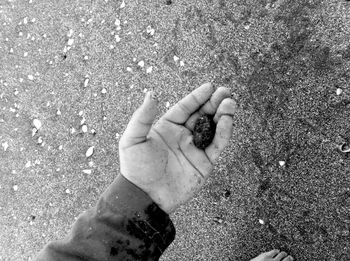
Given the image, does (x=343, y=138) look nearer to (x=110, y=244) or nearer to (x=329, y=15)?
(x=329, y=15)

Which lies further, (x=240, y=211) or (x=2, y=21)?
(x=2, y=21)

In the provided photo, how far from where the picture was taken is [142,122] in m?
1.63

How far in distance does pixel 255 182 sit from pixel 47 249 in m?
1.13

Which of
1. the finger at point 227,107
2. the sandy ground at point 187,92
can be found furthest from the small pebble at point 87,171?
the finger at point 227,107

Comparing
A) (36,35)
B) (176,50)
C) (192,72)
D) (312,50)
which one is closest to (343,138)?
(312,50)

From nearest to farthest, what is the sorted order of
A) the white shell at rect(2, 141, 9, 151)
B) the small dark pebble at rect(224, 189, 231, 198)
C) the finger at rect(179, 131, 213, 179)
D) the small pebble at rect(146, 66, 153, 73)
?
the finger at rect(179, 131, 213, 179) → the small dark pebble at rect(224, 189, 231, 198) → the small pebble at rect(146, 66, 153, 73) → the white shell at rect(2, 141, 9, 151)

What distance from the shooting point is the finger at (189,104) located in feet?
5.84

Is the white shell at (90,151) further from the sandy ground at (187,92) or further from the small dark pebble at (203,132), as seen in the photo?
the small dark pebble at (203,132)

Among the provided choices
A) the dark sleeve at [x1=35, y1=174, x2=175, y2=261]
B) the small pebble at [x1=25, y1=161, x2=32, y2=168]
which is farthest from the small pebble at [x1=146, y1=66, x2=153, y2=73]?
the small pebble at [x1=25, y1=161, x2=32, y2=168]

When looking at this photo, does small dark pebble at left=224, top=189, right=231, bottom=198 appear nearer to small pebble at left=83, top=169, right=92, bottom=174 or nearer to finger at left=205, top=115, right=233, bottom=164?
finger at left=205, top=115, right=233, bottom=164

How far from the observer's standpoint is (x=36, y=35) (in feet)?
10.1

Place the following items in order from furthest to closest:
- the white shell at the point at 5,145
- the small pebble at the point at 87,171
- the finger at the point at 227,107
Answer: the white shell at the point at 5,145
the small pebble at the point at 87,171
the finger at the point at 227,107

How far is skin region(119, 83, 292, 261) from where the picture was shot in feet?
5.68

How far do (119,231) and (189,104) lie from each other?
0.69 meters
